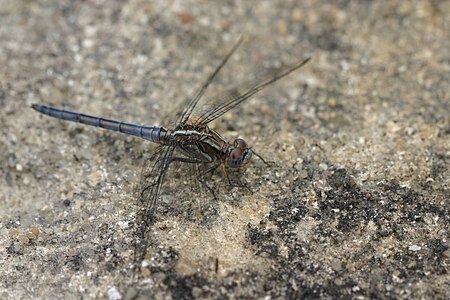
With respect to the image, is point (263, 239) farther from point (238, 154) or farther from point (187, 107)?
point (187, 107)

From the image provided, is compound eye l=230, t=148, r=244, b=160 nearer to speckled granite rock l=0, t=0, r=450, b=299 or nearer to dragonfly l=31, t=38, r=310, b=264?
dragonfly l=31, t=38, r=310, b=264

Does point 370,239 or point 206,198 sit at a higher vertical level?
point 206,198

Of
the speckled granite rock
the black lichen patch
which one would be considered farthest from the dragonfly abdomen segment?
the black lichen patch

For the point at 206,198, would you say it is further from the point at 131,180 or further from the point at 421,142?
the point at 421,142

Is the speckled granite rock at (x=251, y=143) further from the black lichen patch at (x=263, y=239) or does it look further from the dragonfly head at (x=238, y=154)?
the dragonfly head at (x=238, y=154)

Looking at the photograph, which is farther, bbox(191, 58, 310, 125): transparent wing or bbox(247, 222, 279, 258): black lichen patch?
bbox(191, 58, 310, 125): transparent wing

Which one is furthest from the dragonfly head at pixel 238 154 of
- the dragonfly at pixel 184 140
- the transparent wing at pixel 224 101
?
the transparent wing at pixel 224 101

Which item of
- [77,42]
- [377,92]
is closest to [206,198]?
[377,92]
